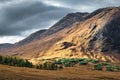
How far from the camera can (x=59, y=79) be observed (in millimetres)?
149375

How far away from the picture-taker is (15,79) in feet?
405

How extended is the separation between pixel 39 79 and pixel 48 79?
32.4 ft

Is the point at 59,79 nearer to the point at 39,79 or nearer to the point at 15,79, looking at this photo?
the point at 39,79

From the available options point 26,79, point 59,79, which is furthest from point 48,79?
point 26,79

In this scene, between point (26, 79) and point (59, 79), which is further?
point (59, 79)

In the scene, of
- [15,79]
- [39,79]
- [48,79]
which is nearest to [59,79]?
[48,79]

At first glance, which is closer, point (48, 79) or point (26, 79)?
point (26, 79)

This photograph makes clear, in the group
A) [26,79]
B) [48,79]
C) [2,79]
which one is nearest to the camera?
[2,79]

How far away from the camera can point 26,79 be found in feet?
419

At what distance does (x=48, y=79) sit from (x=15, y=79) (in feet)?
76.2

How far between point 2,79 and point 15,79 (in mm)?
7942

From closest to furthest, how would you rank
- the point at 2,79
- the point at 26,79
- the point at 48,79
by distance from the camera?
the point at 2,79
the point at 26,79
the point at 48,79

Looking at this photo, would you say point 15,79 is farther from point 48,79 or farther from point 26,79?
point 48,79

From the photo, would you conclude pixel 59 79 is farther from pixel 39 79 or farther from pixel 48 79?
pixel 39 79
